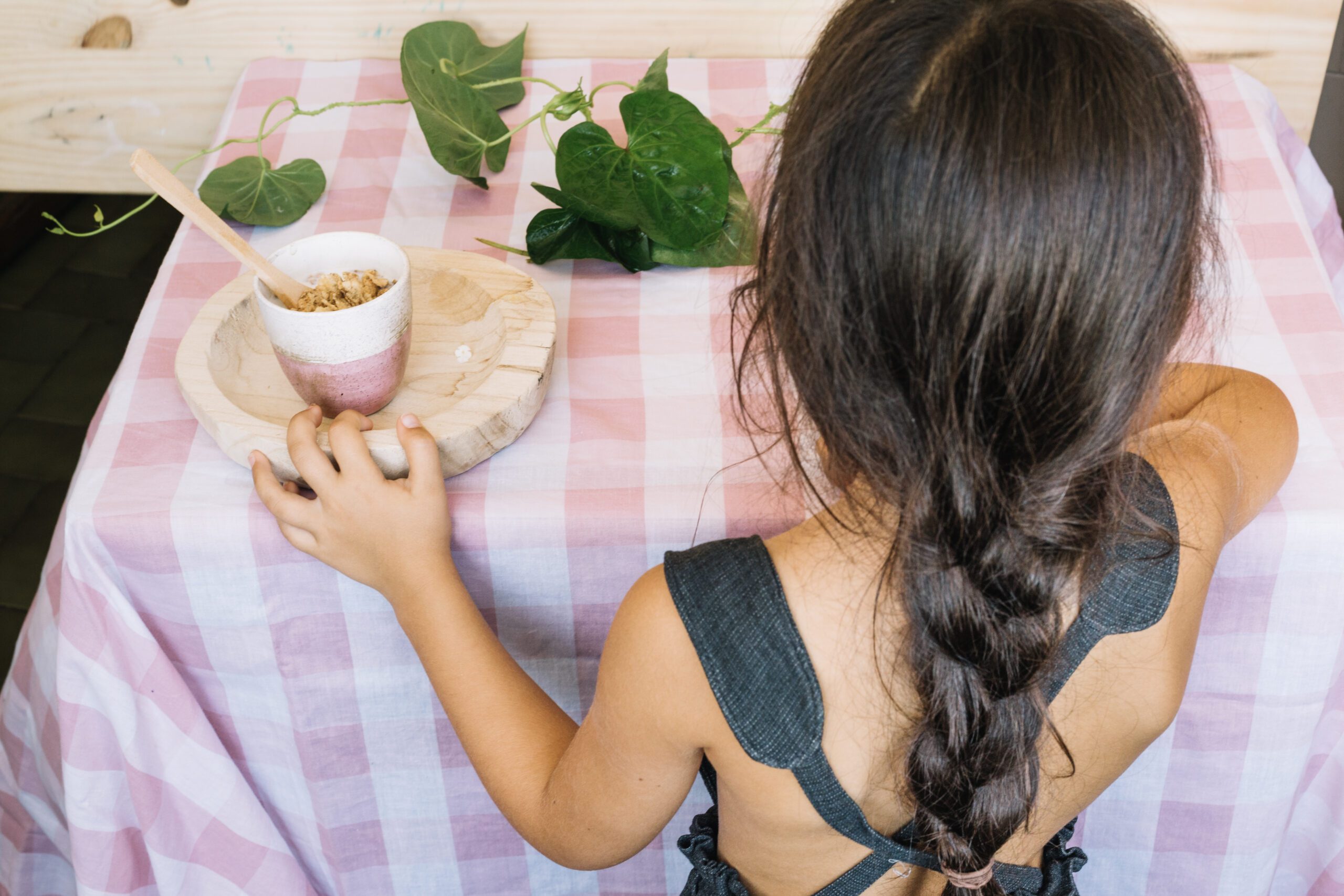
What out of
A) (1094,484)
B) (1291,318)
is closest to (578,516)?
(1094,484)

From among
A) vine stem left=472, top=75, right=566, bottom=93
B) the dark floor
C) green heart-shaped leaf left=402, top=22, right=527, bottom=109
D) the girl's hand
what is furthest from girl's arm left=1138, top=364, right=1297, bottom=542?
the dark floor

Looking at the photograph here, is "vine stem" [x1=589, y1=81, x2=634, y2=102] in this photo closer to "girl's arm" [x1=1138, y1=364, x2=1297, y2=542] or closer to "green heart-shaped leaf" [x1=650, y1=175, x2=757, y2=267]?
"green heart-shaped leaf" [x1=650, y1=175, x2=757, y2=267]

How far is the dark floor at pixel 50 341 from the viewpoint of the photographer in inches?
74.0

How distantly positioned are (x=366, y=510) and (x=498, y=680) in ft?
0.48

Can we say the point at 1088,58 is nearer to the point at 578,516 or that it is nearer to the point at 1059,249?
the point at 1059,249

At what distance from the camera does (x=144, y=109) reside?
1.33 metres

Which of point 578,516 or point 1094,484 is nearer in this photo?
point 1094,484

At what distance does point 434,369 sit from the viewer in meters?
0.85

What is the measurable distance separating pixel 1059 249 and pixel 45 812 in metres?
1.02

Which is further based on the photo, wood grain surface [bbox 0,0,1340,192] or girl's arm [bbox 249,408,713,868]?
wood grain surface [bbox 0,0,1340,192]

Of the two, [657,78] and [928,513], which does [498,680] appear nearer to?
[928,513]

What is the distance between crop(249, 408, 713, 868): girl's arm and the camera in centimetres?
67

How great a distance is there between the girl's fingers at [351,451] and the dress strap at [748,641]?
221mm

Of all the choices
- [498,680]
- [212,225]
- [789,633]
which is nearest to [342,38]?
[212,225]
